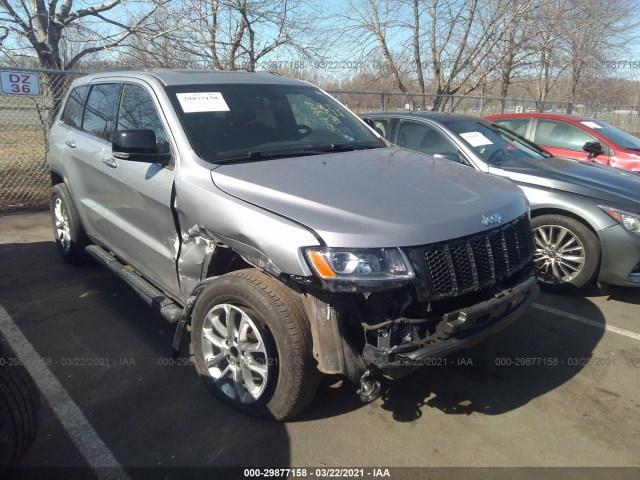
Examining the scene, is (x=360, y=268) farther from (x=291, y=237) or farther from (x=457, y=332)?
(x=457, y=332)

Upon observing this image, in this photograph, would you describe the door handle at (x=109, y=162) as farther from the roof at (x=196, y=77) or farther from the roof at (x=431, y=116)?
the roof at (x=431, y=116)

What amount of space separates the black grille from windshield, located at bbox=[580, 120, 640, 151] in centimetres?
582

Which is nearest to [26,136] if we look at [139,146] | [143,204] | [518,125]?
[143,204]

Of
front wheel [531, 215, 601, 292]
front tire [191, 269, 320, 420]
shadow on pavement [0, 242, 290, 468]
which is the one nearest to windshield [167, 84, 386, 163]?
front tire [191, 269, 320, 420]

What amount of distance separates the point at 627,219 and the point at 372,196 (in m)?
2.91

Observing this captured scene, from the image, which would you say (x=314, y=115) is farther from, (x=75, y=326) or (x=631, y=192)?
(x=631, y=192)

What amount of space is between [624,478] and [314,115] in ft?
10.2

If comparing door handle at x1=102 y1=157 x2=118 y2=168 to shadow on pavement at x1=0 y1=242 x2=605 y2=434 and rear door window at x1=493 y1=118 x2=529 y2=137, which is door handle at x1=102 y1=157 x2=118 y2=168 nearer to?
shadow on pavement at x1=0 y1=242 x2=605 y2=434

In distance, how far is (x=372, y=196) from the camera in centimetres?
272

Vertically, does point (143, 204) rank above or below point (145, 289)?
above

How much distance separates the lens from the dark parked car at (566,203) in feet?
14.4

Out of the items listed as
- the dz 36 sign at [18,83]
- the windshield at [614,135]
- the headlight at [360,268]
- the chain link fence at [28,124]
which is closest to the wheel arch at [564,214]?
the headlight at [360,268]

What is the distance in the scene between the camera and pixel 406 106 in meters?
13.4

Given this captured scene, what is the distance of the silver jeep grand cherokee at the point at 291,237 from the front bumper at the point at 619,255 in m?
1.71
